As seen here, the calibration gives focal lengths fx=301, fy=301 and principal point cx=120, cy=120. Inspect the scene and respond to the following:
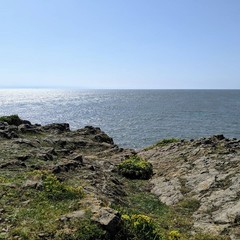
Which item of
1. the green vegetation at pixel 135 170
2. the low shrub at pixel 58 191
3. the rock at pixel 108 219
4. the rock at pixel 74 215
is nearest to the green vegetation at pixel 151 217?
the rock at pixel 108 219

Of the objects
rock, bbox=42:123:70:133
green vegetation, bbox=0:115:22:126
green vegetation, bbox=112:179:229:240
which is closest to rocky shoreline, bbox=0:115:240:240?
green vegetation, bbox=112:179:229:240

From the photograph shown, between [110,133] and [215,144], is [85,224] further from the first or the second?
[110,133]

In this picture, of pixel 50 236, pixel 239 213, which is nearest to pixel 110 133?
pixel 239 213

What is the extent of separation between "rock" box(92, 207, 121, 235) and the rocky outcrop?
6.26m

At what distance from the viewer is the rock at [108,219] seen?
1194 centimetres

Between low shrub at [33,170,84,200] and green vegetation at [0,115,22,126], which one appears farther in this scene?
green vegetation at [0,115,22,126]

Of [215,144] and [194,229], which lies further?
[215,144]

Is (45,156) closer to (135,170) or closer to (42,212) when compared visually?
(135,170)

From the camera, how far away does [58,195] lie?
15.3 m

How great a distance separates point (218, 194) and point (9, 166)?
14718 mm

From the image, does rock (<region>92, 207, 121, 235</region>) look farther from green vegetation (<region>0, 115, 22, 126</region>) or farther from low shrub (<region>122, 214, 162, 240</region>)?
green vegetation (<region>0, 115, 22, 126</region>)

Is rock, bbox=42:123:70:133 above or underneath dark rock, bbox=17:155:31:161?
underneath

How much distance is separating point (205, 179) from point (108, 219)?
1350cm

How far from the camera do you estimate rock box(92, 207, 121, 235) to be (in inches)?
470
